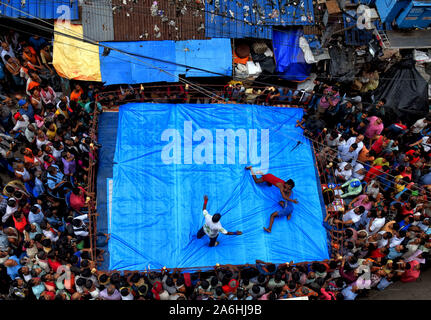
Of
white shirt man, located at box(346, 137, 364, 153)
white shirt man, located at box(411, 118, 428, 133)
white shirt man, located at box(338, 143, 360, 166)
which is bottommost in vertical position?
white shirt man, located at box(338, 143, 360, 166)

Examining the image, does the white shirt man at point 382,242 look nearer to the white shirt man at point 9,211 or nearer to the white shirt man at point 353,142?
the white shirt man at point 353,142

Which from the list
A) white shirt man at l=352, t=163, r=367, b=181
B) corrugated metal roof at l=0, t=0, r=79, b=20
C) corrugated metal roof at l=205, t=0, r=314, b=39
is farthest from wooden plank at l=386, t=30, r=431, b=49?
corrugated metal roof at l=0, t=0, r=79, b=20

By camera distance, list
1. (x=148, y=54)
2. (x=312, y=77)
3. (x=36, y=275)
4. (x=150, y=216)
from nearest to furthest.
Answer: (x=36, y=275) < (x=150, y=216) < (x=148, y=54) < (x=312, y=77)

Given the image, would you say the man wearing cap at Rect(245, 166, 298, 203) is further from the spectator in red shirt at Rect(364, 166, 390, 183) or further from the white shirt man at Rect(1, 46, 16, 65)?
the white shirt man at Rect(1, 46, 16, 65)

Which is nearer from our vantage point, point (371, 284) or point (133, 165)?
point (371, 284)

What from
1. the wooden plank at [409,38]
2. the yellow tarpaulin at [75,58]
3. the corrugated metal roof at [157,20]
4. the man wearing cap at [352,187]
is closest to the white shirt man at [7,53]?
the yellow tarpaulin at [75,58]

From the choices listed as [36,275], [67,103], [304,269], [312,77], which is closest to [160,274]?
[36,275]

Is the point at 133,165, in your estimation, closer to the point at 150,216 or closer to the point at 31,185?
the point at 150,216
